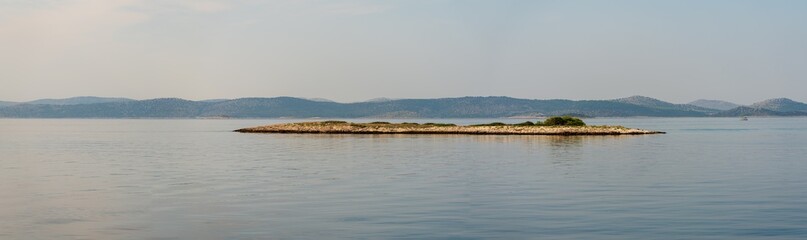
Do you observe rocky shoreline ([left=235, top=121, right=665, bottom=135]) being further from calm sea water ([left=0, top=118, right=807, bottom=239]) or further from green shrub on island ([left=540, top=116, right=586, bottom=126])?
calm sea water ([left=0, top=118, right=807, bottom=239])

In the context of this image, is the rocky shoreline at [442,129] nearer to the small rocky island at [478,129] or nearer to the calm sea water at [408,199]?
the small rocky island at [478,129]

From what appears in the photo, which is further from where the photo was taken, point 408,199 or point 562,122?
point 562,122

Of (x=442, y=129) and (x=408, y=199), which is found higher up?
(x=442, y=129)

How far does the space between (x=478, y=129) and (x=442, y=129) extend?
263 inches

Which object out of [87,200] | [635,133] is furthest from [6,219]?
[635,133]

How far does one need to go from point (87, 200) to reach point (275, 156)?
2941 centimetres

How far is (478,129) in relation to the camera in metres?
120

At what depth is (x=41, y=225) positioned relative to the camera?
23.6m

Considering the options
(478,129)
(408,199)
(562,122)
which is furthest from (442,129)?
(408,199)

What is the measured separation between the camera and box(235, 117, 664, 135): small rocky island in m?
116

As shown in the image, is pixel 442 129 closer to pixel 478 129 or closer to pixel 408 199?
pixel 478 129

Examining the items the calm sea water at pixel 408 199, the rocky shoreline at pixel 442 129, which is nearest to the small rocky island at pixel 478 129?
the rocky shoreline at pixel 442 129

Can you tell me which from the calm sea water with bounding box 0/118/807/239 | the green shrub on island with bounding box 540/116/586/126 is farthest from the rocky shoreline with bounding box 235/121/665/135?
the calm sea water with bounding box 0/118/807/239

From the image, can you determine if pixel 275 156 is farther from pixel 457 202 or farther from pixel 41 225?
pixel 41 225
